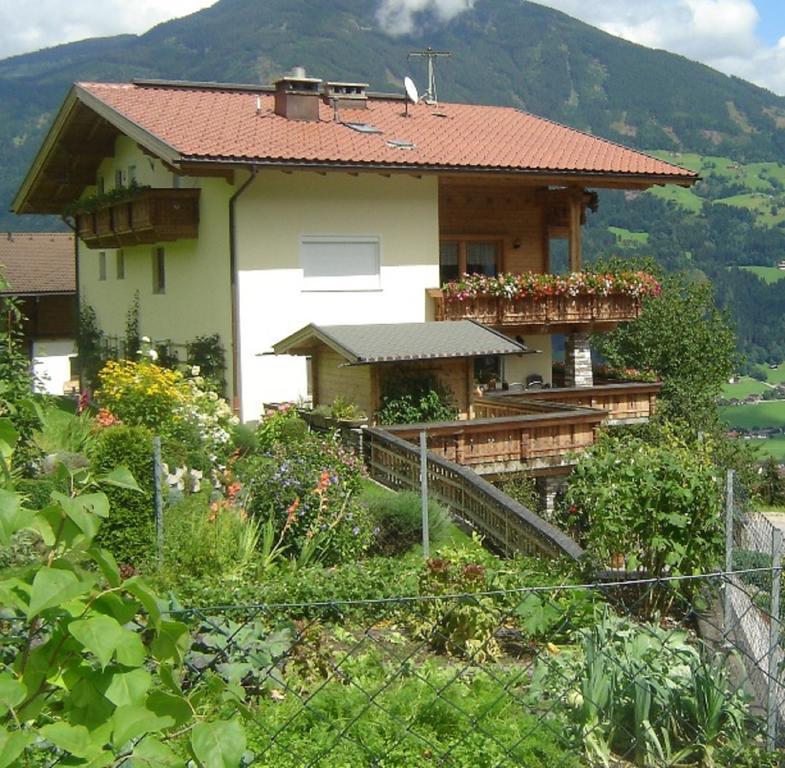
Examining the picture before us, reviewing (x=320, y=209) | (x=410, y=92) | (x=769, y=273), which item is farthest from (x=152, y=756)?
(x=769, y=273)

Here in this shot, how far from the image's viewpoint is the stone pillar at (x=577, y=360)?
26922mm

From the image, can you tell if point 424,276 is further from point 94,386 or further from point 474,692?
point 474,692

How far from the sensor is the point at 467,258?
89.1 ft

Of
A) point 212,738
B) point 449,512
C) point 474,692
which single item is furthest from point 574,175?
point 212,738

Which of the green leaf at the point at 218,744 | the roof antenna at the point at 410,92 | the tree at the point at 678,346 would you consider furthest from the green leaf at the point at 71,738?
the tree at the point at 678,346

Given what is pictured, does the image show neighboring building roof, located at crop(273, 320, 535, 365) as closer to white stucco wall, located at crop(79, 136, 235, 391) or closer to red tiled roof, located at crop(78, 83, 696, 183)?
white stucco wall, located at crop(79, 136, 235, 391)

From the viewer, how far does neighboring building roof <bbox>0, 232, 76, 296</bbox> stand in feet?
141

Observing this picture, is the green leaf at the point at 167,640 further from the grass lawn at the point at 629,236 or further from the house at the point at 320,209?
→ the grass lawn at the point at 629,236

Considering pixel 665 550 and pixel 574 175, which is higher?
pixel 574 175

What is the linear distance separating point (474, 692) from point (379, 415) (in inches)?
507

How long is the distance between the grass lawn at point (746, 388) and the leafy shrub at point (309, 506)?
87817 millimetres

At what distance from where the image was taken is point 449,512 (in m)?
15.0

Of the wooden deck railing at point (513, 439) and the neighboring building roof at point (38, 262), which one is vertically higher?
the neighboring building roof at point (38, 262)

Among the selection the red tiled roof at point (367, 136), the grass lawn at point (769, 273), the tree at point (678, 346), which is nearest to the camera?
the red tiled roof at point (367, 136)
